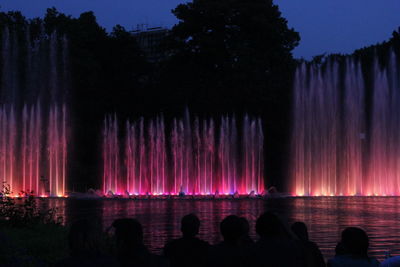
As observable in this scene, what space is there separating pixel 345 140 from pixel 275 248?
32.7 meters

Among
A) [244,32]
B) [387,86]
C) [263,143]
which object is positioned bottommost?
[263,143]

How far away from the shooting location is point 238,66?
153 ft

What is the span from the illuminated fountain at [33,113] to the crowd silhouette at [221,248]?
25235 millimetres

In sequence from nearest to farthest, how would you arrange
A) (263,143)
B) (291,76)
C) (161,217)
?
1. (161,217)
2. (263,143)
3. (291,76)

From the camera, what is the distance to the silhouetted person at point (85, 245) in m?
4.34

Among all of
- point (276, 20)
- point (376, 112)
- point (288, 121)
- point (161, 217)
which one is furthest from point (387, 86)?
point (161, 217)

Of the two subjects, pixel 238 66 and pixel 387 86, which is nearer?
pixel 387 86

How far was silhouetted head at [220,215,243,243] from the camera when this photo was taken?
527 cm

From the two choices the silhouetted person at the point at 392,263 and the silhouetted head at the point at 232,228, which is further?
the silhouetted person at the point at 392,263

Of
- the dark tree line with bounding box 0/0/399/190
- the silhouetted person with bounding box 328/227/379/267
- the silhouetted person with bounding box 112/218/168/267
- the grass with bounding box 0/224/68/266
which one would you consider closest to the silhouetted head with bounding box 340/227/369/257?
the silhouetted person with bounding box 328/227/379/267

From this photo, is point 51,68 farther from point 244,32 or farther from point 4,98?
point 244,32

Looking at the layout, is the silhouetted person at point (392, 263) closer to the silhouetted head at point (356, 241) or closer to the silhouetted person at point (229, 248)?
the silhouetted head at point (356, 241)

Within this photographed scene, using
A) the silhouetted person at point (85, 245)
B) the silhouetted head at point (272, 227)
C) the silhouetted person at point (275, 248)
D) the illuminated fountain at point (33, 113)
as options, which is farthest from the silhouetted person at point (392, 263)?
the illuminated fountain at point (33, 113)

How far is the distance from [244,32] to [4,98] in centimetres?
1913
